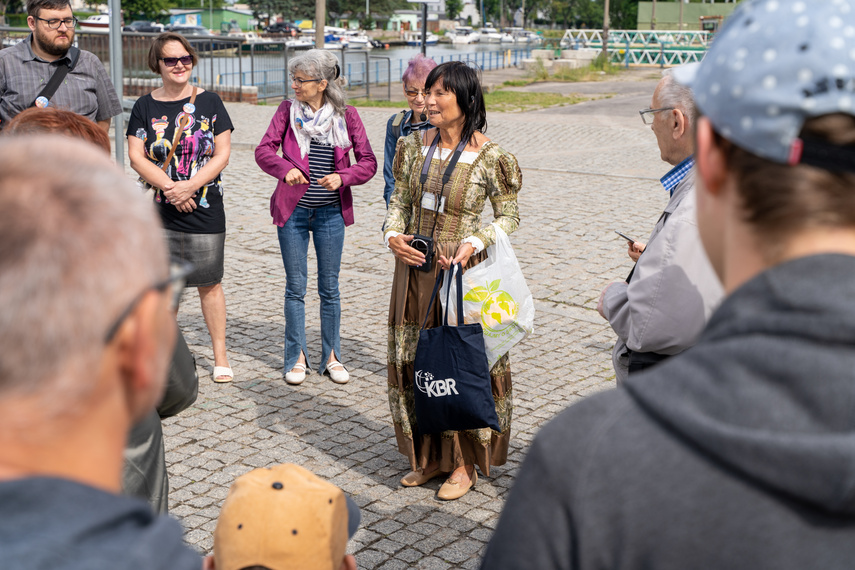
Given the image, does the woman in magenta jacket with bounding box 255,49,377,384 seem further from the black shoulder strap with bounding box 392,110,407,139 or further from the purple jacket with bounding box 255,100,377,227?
the black shoulder strap with bounding box 392,110,407,139

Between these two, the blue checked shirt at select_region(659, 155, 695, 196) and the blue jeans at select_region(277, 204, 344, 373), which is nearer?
the blue checked shirt at select_region(659, 155, 695, 196)

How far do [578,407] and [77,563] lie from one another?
618 millimetres

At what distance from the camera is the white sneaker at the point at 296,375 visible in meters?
5.96

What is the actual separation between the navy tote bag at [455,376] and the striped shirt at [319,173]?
1.88 m

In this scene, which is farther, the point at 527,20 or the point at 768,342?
the point at 527,20

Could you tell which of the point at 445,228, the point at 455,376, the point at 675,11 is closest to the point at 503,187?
the point at 445,228

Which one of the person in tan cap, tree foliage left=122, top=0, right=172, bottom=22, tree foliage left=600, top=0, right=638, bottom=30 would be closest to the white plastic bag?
the person in tan cap

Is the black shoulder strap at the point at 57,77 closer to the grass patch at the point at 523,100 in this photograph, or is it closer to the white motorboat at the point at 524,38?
the grass patch at the point at 523,100

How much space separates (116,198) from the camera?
1.06 metres

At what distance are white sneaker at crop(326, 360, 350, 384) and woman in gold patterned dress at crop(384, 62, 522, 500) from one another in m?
1.31

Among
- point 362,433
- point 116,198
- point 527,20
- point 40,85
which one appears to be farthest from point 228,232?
point 527,20

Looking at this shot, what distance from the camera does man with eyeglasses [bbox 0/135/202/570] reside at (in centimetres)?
95

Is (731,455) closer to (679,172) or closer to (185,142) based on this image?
(679,172)

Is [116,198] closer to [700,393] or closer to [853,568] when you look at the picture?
[700,393]
